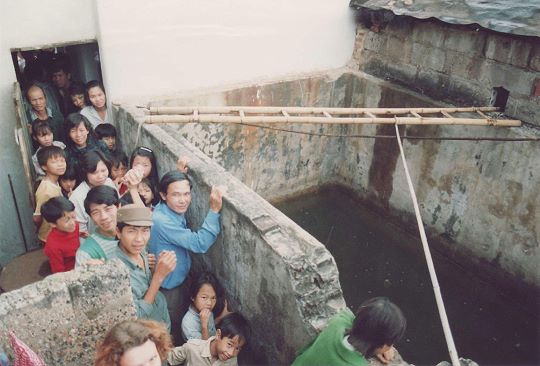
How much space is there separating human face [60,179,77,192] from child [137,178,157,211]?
0.67 m

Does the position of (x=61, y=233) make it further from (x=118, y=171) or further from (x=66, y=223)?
(x=118, y=171)

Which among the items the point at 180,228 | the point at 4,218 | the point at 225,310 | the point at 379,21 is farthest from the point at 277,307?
the point at 379,21

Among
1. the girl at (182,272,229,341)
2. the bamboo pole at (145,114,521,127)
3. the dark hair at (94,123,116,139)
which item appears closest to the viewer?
the girl at (182,272,229,341)

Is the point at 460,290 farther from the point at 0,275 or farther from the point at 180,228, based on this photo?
the point at 0,275

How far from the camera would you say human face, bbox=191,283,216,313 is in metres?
3.88

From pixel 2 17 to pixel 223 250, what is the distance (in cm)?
373

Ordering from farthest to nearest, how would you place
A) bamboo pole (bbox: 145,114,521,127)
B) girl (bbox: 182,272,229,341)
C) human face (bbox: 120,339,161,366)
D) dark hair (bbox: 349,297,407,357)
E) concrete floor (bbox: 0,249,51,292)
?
bamboo pole (bbox: 145,114,521,127) < concrete floor (bbox: 0,249,51,292) < girl (bbox: 182,272,229,341) < dark hair (bbox: 349,297,407,357) < human face (bbox: 120,339,161,366)

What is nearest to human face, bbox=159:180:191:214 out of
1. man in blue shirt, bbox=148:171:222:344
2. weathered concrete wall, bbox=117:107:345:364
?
man in blue shirt, bbox=148:171:222:344

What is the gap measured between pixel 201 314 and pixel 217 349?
487mm

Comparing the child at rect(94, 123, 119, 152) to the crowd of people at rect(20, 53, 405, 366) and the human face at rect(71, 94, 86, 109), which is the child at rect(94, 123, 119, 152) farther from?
the human face at rect(71, 94, 86, 109)

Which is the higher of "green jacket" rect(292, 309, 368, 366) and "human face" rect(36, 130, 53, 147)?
"human face" rect(36, 130, 53, 147)

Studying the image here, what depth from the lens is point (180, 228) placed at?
3.90 meters

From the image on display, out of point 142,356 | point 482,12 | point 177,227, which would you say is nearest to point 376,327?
point 142,356

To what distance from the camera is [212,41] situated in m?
6.66
